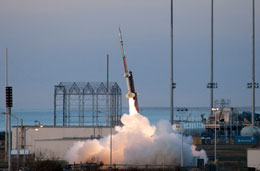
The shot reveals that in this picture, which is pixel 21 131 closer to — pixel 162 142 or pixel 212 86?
pixel 162 142

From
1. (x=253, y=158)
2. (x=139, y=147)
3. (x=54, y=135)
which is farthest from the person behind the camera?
(x=54, y=135)

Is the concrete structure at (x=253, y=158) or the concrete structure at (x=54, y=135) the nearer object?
the concrete structure at (x=253, y=158)

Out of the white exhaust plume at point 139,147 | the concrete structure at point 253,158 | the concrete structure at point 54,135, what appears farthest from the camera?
the concrete structure at point 54,135

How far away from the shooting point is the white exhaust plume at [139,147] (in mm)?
60625

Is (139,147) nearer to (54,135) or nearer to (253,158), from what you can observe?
(253,158)

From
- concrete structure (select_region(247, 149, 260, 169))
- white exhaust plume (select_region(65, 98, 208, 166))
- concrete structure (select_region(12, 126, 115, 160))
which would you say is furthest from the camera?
concrete structure (select_region(12, 126, 115, 160))

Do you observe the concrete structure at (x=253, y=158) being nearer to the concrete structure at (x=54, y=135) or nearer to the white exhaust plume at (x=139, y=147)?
the white exhaust plume at (x=139, y=147)

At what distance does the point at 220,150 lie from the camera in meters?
88.1

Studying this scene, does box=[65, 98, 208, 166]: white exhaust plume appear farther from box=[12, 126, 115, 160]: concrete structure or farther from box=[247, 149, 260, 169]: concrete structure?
box=[12, 126, 115, 160]: concrete structure

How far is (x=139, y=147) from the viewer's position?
60.6 metres

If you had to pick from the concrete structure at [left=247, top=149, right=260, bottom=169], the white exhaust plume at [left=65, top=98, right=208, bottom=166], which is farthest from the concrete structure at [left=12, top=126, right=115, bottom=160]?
the concrete structure at [left=247, top=149, right=260, bottom=169]

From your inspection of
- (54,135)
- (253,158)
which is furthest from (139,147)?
(54,135)

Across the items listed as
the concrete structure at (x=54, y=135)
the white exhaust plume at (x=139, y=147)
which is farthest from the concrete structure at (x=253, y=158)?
the concrete structure at (x=54, y=135)

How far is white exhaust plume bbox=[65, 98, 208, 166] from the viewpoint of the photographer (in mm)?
60625
